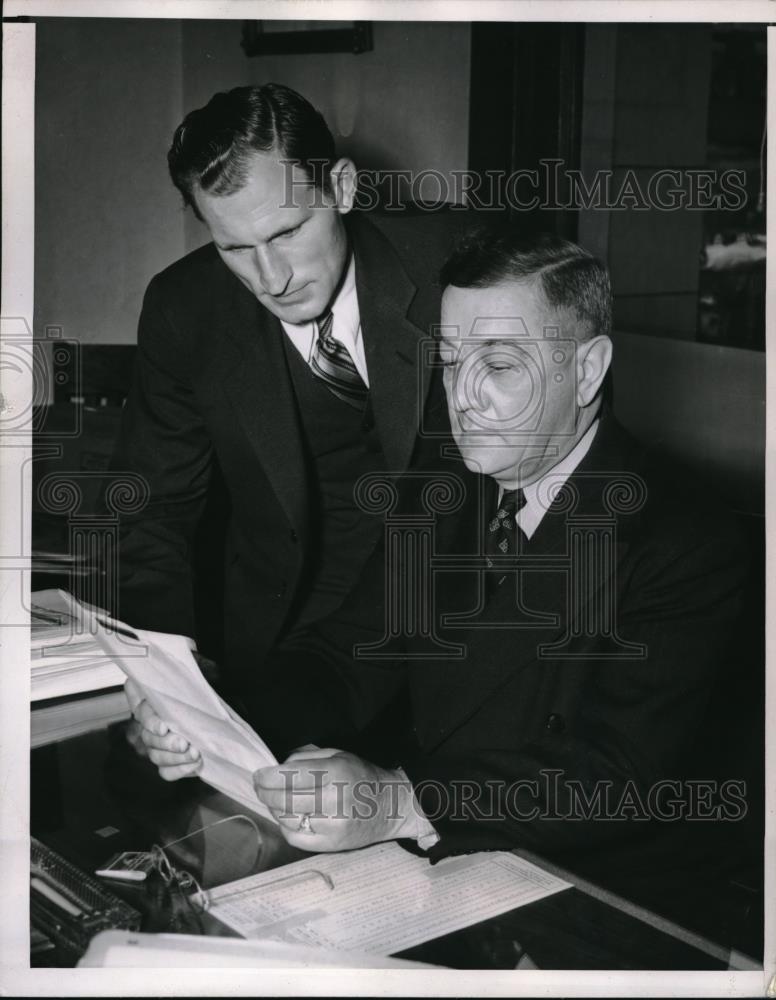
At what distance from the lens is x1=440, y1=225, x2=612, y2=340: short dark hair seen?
64.8 inches

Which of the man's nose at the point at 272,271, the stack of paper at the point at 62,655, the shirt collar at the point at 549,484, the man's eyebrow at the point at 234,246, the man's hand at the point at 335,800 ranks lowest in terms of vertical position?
the man's hand at the point at 335,800

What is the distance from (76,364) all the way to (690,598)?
40.4 inches

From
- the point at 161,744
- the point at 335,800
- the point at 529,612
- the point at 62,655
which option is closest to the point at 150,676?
the point at 161,744

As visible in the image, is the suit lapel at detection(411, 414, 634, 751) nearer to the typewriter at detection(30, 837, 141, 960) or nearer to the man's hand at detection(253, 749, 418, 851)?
the man's hand at detection(253, 749, 418, 851)

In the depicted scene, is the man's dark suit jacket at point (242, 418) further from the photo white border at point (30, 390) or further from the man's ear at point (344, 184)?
the photo white border at point (30, 390)

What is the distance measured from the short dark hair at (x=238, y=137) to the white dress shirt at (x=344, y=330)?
0.24m

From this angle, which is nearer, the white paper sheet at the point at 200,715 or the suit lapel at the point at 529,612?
the white paper sheet at the point at 200,715

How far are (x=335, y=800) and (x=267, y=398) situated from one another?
71 cm

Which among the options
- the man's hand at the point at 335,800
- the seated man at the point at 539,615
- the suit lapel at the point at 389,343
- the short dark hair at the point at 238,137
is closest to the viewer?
the man's hand at the point at 335,800

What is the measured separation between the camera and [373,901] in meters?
1.41

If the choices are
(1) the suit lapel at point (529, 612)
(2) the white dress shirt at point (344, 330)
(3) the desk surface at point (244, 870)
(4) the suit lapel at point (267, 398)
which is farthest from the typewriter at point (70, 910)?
(2) the white dress shirt at point (344, 330)

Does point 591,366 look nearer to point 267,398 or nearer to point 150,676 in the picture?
point 267,398

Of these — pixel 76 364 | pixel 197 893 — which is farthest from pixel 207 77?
pixel 197 893

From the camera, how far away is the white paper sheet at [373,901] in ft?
4.49
